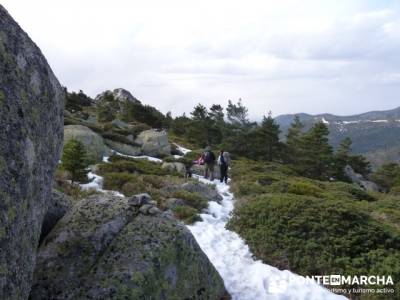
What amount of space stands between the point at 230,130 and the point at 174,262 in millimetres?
39039

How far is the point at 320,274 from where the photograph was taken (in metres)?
8.60

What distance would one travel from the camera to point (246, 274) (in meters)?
8.27

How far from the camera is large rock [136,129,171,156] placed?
98.3 ft

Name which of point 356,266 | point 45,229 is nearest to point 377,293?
point 356,266

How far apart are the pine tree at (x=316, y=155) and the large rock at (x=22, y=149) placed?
39938 millimetres

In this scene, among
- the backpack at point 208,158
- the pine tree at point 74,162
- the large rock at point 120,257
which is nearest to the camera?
the large rock at point 120,257

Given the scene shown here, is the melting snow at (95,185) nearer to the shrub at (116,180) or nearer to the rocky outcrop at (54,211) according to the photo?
the shrub at (116,180)

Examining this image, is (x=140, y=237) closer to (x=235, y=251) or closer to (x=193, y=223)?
(x=235, y=251)

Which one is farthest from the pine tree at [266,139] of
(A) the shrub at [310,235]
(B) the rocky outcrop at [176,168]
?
(A) the shrub at [310,235]

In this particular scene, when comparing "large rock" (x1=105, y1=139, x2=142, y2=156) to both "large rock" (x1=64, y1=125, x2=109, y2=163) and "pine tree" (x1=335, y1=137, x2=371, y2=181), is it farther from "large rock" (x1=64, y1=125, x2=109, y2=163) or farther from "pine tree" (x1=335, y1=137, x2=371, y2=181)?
"pine tree" (x1=335, y1=137, x2=371, y2=181)

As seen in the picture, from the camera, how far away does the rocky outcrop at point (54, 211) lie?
6078mm

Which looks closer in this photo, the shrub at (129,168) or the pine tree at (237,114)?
the shrub at (129,168)

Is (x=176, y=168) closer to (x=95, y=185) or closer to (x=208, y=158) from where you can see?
(x=208, y=158)

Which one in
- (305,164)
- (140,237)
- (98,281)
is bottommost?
(305,164)
